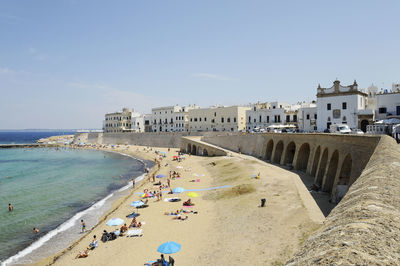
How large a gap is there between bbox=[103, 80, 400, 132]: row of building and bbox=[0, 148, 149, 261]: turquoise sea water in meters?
29.8

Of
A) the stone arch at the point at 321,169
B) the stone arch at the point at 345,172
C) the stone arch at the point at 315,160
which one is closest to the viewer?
the stone arch at the point at 345,172

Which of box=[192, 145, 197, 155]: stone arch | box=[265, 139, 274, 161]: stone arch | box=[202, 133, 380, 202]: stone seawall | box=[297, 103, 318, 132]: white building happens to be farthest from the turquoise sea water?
box=[297, 103, 318, 132]: white building

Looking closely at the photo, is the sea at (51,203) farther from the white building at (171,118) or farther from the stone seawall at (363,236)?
the white building at (171,118)

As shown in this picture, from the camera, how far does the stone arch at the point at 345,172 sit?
21.1 meters

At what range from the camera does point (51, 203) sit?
3020 cm

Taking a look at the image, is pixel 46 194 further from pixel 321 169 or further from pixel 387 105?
pixel 387 105

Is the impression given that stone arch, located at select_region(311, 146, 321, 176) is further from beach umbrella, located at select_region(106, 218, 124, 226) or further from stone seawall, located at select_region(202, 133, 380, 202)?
beach umbrella, located at select_region(106, 218, 124, 226)

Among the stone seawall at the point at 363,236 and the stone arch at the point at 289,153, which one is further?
the stone arch at the point at 289,153

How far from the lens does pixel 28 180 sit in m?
44.0

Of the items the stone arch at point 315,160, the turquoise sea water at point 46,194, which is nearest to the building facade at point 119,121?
the turquoise sea water at point 46,194

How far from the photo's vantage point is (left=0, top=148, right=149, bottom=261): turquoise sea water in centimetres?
2270

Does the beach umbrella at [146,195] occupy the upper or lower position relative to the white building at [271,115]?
lower

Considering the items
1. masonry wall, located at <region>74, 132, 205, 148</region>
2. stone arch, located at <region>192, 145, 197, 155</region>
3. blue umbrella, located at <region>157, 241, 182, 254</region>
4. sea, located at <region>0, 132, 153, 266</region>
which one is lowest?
sea, located at <region>0, 132, 153, 266</region>

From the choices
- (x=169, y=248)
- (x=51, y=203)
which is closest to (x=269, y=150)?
(x=51, y=203)
